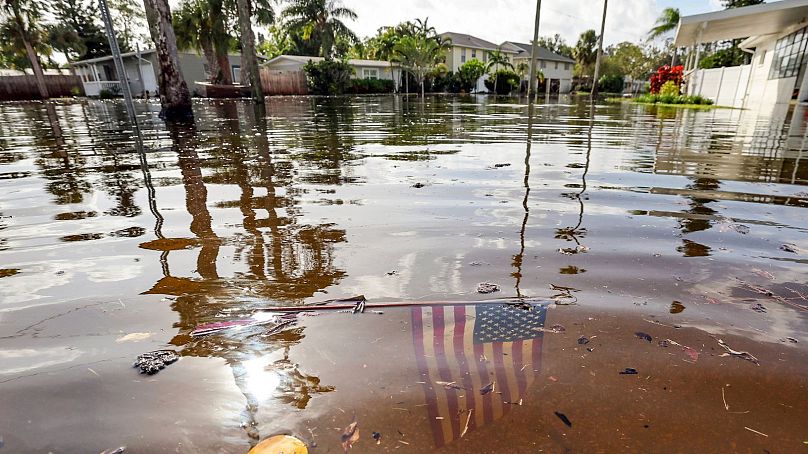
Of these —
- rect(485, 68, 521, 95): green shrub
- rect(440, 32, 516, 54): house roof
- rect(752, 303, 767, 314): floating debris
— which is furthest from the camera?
rect(440, 32, 516, 54): house roof

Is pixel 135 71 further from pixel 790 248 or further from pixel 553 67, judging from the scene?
pixel 553 67

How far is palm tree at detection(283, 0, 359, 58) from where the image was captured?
40406 mm

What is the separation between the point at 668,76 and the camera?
21641 mm

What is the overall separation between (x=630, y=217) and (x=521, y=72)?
47.4 metres

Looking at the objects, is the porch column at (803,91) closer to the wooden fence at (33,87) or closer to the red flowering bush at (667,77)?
the red flowering bush at (667,77)

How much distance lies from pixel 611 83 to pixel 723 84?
3334 cm

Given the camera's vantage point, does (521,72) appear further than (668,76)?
Yes

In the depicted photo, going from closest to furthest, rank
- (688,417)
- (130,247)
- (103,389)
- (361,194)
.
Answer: (688,417) → (103,389) → (130,247) → (361,194)

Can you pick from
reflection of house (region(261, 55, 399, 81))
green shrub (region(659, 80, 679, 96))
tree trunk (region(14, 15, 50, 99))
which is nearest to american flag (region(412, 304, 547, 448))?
green shrub (region(659, 80, 679, 96))

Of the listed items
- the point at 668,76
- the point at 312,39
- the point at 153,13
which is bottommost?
the point at 668,76

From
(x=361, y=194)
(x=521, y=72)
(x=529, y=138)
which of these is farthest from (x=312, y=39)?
(x=361, y=194)

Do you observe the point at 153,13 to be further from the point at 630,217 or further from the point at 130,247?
the point at 630,217

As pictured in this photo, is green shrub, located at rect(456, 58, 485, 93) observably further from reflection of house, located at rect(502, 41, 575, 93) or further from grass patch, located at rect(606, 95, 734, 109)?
grass patch, located at rect(606, 95, 734, 109)

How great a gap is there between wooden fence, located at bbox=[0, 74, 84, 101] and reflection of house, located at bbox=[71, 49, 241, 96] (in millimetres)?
997
